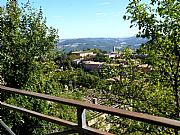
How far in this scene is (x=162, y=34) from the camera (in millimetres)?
7203

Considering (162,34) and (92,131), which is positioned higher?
Answer: (162,34)

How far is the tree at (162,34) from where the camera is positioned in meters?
6.98

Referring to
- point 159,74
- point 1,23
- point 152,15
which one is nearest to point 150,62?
point 159,74

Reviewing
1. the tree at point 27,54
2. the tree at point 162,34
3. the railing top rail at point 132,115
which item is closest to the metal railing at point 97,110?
the railing top rail at point 132,115

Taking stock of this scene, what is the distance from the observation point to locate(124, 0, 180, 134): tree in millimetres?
6984

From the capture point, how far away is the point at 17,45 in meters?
10.7

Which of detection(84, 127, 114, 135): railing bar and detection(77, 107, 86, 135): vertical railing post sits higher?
detection(77, 107, 86, 135): vertical railing post

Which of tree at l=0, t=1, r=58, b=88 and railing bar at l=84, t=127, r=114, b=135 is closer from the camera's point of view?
railing bar at l=84, t=127, r=114, b=135

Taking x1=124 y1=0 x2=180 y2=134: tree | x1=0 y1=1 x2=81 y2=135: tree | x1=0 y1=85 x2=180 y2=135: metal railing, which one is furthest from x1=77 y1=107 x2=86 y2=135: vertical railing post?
x1=0 y1=1 x2=81 y2=135: tree

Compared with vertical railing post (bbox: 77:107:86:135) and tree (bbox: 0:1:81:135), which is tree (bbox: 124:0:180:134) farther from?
vertical railing post (bbox: 77:107:86:135)

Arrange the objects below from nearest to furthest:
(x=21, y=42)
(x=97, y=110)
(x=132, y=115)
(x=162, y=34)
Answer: (x=132, y=115)
(x=97, y=110)
(x=162, y=34)
(x=21, y=42)

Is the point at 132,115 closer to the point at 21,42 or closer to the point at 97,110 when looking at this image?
the point at 97,110

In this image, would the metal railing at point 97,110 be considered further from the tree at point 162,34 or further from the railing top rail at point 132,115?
the tree at point 162,34

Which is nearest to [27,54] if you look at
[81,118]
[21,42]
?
[21,42]
